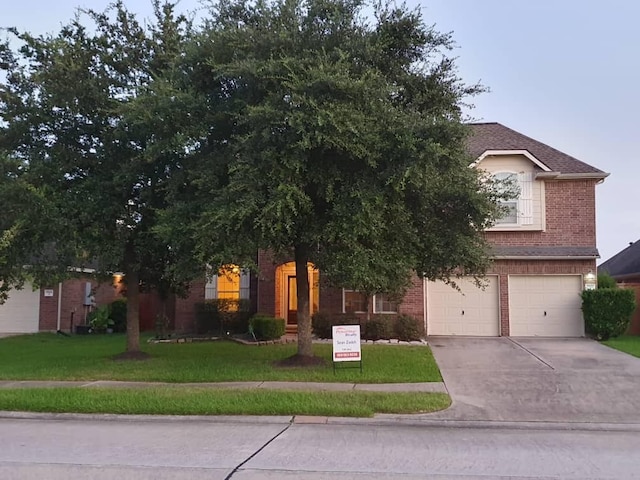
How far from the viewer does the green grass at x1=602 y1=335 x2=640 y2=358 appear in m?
17.1

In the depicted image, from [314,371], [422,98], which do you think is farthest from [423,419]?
[422,98]

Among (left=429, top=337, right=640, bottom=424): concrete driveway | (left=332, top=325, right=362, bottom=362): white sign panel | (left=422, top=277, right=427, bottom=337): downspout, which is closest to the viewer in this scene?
(left=429, top=337, right=640, bottom=424): concrete driveway

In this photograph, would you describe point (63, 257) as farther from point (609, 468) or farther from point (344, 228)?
point (609, 468)

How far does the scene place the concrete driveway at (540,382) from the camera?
10344mm

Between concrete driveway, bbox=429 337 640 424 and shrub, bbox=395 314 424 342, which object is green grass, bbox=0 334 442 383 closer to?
concrete driveway, bbox=429 337 640 424

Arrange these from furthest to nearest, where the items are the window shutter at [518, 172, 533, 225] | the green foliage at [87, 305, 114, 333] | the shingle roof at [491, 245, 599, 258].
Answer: the green foliage at [87, 305, 114, 333]
the window shutter at [518, 172, 533, 225]
the shingle roof at [491, 245, 599, 258]

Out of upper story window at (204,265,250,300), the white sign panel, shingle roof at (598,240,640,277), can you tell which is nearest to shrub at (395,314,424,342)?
upper story window at (204,265,250,300)

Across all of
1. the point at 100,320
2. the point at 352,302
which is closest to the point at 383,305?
the point at 352,302

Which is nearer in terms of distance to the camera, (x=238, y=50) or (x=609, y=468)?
(x=609, y=468)

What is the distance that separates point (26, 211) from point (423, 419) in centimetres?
907

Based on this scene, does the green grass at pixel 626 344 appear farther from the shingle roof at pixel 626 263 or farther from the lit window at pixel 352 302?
the shingle roof at pixel 626 263

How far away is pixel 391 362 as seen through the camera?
48.9 ft

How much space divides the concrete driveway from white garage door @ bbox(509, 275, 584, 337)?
176 centimetres

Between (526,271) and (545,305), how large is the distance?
4.13 ft
